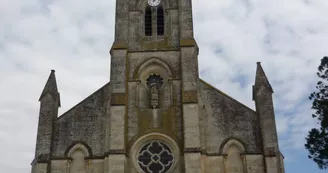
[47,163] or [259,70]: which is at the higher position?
[259,70]

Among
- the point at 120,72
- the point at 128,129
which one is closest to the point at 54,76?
the point at 120,72

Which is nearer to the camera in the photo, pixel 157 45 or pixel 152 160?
pixel 152 160

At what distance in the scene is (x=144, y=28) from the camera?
3070 centimetres

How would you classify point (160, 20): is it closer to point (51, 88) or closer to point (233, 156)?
point (51, 88)

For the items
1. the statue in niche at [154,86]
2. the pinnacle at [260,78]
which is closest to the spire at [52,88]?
the statue in niche at [154,86]

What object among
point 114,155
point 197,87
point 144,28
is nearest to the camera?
point 114,155

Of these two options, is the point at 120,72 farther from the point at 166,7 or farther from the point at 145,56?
the point at 166,7

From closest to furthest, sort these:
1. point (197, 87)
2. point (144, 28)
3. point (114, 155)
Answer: point (114, 155), point (197, 87), point (144, 28)

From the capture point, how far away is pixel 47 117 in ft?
90.5

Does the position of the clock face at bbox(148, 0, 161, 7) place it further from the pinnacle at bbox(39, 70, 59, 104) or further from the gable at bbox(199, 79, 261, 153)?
the pinnacle at bbox(39, 70, 59, 104)

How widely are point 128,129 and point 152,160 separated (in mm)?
2225

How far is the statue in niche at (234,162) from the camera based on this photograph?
26.4 m

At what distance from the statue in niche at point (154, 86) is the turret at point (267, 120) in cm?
565

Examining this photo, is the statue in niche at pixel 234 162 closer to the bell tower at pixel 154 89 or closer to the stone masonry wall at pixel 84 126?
the bell tower at pixel 154 89
